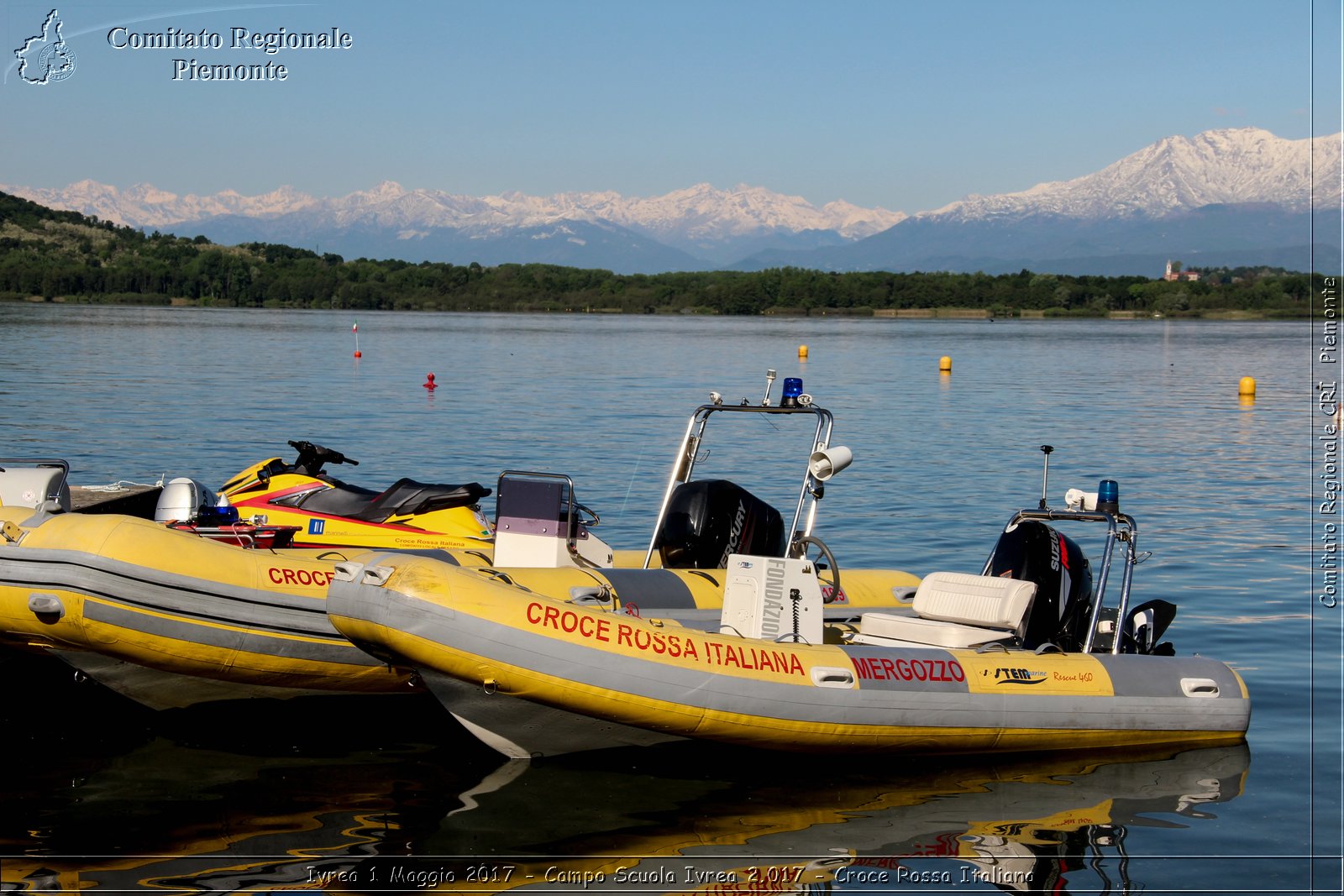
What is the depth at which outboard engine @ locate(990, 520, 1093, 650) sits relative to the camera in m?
7.66

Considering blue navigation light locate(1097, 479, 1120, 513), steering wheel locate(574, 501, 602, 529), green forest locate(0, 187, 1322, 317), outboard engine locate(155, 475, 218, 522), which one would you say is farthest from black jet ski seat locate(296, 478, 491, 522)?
green forest locate(0, 187, 1322, 317)

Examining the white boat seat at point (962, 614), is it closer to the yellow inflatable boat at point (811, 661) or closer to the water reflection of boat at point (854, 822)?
the yellow inflatable boat at point (811, 661)

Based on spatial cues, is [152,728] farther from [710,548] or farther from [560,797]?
[710,548]

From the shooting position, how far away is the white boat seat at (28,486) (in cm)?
849

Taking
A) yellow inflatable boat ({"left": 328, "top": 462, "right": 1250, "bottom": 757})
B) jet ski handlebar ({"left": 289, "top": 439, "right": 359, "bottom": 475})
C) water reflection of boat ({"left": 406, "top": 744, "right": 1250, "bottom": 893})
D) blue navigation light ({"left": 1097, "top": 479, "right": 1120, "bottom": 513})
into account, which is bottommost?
water reflection of boat ({"left": 406, "top": 744, "right": 1250, "bottom": 893})

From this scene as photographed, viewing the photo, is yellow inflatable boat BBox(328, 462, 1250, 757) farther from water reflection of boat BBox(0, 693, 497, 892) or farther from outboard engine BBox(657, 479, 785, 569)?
outboard engine BBox(657, 479, 785, 569)

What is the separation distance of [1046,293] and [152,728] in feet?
332

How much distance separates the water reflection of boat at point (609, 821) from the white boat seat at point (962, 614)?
2.14 ft

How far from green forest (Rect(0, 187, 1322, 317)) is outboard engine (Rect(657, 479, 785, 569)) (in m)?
92.0

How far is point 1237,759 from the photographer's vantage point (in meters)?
7.39

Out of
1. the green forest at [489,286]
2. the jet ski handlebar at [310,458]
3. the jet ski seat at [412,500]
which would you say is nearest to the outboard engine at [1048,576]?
the jet ski seat at [412,500]

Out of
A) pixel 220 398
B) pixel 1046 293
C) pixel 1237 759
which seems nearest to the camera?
pixel 1237 759

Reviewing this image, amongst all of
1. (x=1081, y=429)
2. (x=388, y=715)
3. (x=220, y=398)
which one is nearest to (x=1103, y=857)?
(x=388, y=715)

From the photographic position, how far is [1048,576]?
303 inches
